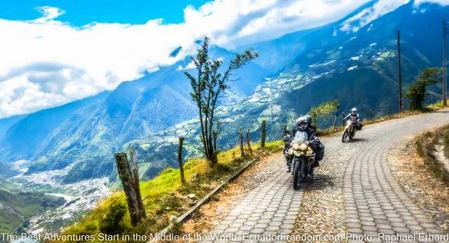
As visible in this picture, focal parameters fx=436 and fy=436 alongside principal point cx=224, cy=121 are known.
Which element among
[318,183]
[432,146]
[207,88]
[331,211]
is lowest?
[432,146]

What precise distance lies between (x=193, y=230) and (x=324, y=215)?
3.40 meters

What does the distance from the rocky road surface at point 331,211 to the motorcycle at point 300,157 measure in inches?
17.0

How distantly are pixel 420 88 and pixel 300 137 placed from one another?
142 ft

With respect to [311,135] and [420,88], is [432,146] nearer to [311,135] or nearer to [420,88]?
[311,135]

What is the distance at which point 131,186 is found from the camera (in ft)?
37.2

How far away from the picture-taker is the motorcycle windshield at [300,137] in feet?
52.4

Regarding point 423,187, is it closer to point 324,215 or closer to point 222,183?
point 324,215

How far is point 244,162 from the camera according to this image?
23.3 m

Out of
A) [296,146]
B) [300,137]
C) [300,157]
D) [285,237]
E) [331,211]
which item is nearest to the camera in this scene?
[285,237]

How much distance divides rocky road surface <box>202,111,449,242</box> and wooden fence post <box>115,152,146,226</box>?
2239mm

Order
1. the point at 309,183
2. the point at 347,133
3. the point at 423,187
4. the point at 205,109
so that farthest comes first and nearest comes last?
1. the point at 347,133
2. the point at 205,109
3. the point at 309,183
4. the point at 423,187

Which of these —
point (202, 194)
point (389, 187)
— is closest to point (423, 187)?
point (389, 187)

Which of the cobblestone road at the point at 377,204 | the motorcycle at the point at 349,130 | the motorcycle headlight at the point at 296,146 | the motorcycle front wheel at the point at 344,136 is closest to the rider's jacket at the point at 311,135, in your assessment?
the motorcycle headlight at the point at 296,146

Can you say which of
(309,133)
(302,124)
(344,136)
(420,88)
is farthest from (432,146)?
(420,88)
